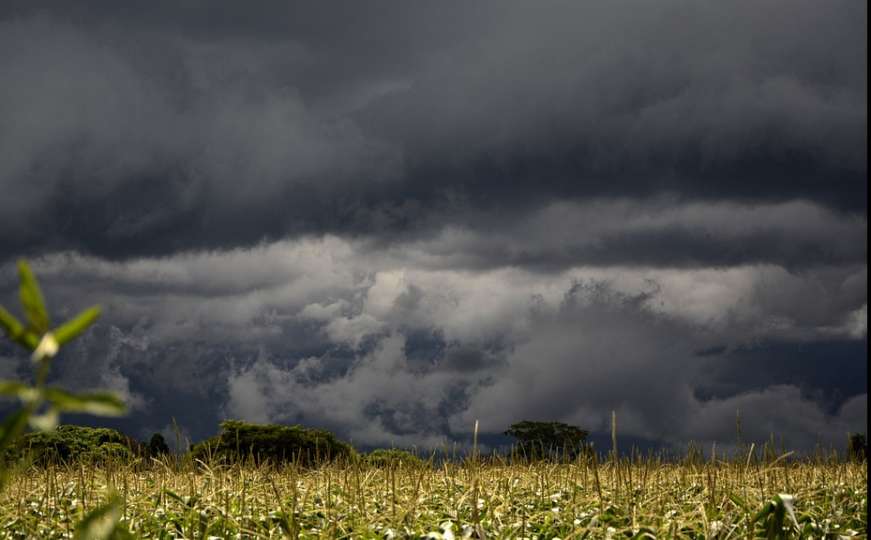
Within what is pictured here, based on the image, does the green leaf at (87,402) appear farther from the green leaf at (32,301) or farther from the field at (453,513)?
the field at (453,513)

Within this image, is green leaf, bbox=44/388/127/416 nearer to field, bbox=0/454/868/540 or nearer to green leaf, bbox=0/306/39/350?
green leaf, bbox=0/306/39/350

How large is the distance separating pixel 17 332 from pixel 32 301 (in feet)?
0.17

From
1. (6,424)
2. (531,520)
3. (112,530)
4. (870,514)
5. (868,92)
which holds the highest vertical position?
(868,92)

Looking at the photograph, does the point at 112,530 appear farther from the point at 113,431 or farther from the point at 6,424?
the point at 113,431

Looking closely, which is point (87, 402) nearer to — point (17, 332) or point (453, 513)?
point (17, 332)

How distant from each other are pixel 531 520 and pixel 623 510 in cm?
87

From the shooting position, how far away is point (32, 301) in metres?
0.97

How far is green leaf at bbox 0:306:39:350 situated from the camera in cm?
97

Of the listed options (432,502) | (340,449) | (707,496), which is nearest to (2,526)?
(432,502)

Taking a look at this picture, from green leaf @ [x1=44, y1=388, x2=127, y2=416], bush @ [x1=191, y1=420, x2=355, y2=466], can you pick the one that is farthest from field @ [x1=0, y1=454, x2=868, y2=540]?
bush @ [x1=191, y1=420, x2=355, y2=466]

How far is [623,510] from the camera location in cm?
714

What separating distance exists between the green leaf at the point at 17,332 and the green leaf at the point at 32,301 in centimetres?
1

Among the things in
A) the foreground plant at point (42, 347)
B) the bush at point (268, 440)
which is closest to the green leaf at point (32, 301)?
the foreground plant at point (42, 347)

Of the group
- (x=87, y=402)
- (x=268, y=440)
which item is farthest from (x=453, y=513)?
(x=268, y=440)
